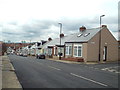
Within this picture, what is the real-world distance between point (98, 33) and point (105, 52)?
4.20 metres

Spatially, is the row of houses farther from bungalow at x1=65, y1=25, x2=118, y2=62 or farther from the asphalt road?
the asphalt road

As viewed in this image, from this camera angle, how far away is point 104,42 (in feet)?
131

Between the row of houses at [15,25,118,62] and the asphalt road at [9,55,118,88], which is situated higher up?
the row of houses at [15,25,118,62]

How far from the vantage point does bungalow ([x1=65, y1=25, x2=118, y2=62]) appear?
3791 cm

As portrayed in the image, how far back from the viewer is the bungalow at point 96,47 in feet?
124

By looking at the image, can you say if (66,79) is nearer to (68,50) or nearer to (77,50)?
(77,50)

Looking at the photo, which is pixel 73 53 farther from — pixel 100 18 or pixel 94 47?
pixel 100 18

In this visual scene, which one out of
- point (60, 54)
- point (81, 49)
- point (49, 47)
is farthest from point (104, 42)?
point (49, 47)

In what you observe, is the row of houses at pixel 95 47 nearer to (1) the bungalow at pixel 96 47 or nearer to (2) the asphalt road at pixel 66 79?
(1) the bungalow at pixel 96 47

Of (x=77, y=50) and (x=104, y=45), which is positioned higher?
(x=104, y=45)

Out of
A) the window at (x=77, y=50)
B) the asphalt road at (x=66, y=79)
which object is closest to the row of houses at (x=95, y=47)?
the window at (x=77, y=50)

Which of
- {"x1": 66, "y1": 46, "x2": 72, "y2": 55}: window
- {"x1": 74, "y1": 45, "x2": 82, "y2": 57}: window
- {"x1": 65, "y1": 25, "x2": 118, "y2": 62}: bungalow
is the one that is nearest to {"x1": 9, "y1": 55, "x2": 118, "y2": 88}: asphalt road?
{"x1": 65, "y1": 25, "x2": 118, "y2": 62}: bungalow

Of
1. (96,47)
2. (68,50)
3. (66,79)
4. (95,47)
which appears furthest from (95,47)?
(66,79)

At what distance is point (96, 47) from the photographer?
38.7m
